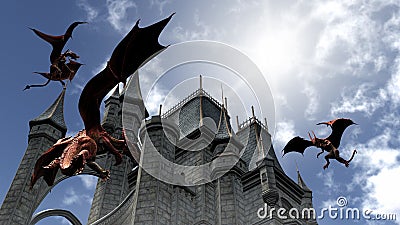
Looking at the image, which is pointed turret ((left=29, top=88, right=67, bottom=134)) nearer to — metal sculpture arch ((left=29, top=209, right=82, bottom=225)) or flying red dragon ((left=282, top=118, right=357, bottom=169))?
metal sculpture arch ((left=29, top=209, right=82, bottom=225))

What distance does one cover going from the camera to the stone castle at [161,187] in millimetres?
13086

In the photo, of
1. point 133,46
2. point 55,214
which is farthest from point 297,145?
point 55,214

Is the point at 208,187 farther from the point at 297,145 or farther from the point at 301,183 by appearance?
the point at 301,183

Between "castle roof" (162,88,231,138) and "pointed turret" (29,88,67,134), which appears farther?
"castle roof" (162,88,231,138)

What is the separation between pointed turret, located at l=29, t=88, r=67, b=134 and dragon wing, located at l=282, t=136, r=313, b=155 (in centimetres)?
1017

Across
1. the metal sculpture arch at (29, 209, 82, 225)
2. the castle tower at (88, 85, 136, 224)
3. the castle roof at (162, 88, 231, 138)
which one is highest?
the castle roof at (162, 88, 231, 138)

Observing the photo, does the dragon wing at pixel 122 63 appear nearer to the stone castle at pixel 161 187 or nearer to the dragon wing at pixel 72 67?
the stone castle at pixel 161 187

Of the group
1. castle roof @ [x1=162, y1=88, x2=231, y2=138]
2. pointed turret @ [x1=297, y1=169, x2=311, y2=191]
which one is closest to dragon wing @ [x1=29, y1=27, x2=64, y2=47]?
castle roof @ [x1=162, y1=88, x2=231, y2=138]

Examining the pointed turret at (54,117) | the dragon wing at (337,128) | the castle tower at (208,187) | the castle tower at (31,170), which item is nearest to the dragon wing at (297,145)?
the dragon wing at (337,128)

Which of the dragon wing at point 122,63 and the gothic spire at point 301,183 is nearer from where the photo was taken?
the dragon wing at point 122,63

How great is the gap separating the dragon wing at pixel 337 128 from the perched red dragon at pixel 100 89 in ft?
21.0

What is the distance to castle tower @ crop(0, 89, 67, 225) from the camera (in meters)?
14.1

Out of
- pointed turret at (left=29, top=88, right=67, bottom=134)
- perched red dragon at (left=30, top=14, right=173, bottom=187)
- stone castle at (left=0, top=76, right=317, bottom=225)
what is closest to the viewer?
perched red dragon at (left=30, top=14, right=173, bottom=187)

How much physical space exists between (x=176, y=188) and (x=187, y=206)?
87cm
